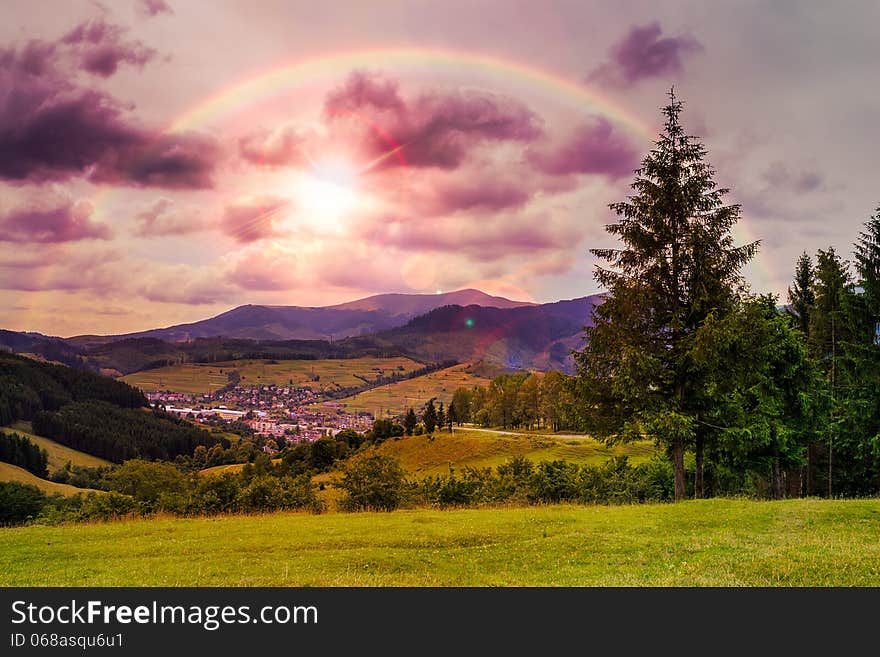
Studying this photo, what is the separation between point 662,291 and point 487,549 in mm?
16626

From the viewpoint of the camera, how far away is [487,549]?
15734mm

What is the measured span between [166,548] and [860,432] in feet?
121

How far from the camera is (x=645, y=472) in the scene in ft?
125

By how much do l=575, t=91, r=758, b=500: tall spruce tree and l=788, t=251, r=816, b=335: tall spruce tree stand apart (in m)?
20.9

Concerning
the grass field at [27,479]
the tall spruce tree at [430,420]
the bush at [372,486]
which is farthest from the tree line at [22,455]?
the bush at [372,486]

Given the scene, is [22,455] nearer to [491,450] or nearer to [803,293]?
[491,450]

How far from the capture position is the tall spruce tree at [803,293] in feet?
140

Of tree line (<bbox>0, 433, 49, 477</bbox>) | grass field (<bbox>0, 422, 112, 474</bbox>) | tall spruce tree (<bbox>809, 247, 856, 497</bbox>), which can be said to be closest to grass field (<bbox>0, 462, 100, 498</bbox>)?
tree line (<bbox>0, 433, 49, 477</bbox>)

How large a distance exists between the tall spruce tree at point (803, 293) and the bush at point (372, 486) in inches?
1312

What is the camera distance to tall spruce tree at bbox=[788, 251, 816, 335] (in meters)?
42.5

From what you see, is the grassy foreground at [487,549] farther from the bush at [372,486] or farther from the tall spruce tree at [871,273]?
the tall spruce tree at [871,273]

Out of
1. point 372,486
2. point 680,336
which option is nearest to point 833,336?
point 680,336
